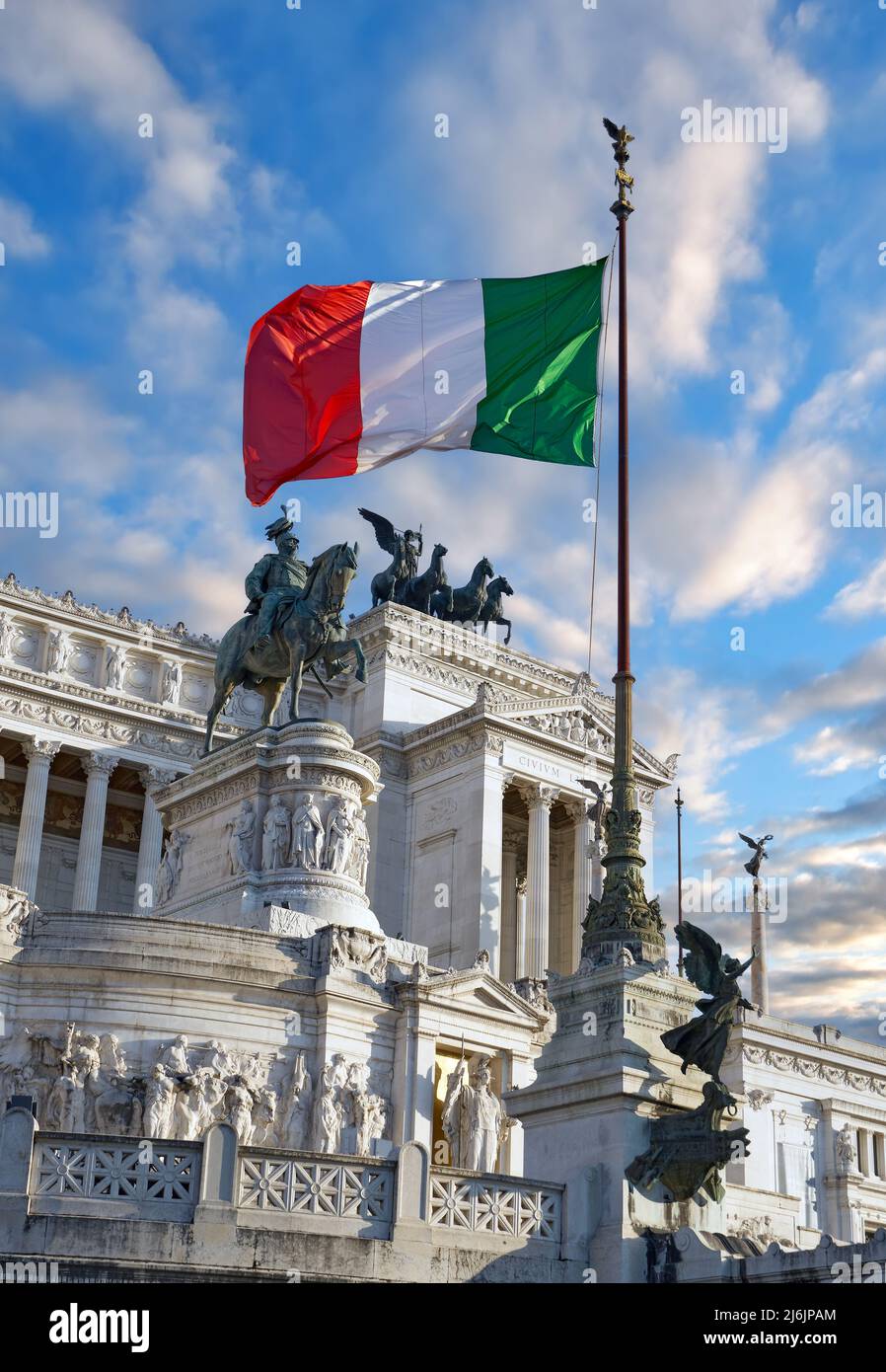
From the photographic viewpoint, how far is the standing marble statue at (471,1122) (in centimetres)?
2988

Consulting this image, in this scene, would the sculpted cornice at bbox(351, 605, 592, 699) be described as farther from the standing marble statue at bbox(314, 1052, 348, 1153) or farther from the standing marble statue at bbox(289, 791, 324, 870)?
the standing marble statue at bbox(314, 1052, 348, 1153)

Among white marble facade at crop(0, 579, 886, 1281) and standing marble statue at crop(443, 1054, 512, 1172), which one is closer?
Answer: white marble facade at crop(0, 579, 886, 1281)

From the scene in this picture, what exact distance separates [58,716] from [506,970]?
20.2 m

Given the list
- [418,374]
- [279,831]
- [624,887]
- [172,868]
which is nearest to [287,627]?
[279,831]

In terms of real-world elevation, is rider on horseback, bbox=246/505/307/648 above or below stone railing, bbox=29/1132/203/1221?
above

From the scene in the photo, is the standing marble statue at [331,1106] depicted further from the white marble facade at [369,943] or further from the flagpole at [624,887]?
the flagpole at [624,887]

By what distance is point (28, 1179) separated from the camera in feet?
46.0

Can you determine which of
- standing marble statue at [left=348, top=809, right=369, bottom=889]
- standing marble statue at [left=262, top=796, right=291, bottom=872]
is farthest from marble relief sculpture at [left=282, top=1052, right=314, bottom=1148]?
standing marble statue at [left=348, top=809, right=369, bottom=889]

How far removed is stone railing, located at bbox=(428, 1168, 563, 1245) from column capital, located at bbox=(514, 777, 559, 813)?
45.1 meters

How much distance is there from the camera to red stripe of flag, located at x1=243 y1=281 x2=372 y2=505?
28875 mm

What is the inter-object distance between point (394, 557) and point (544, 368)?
148 ft
